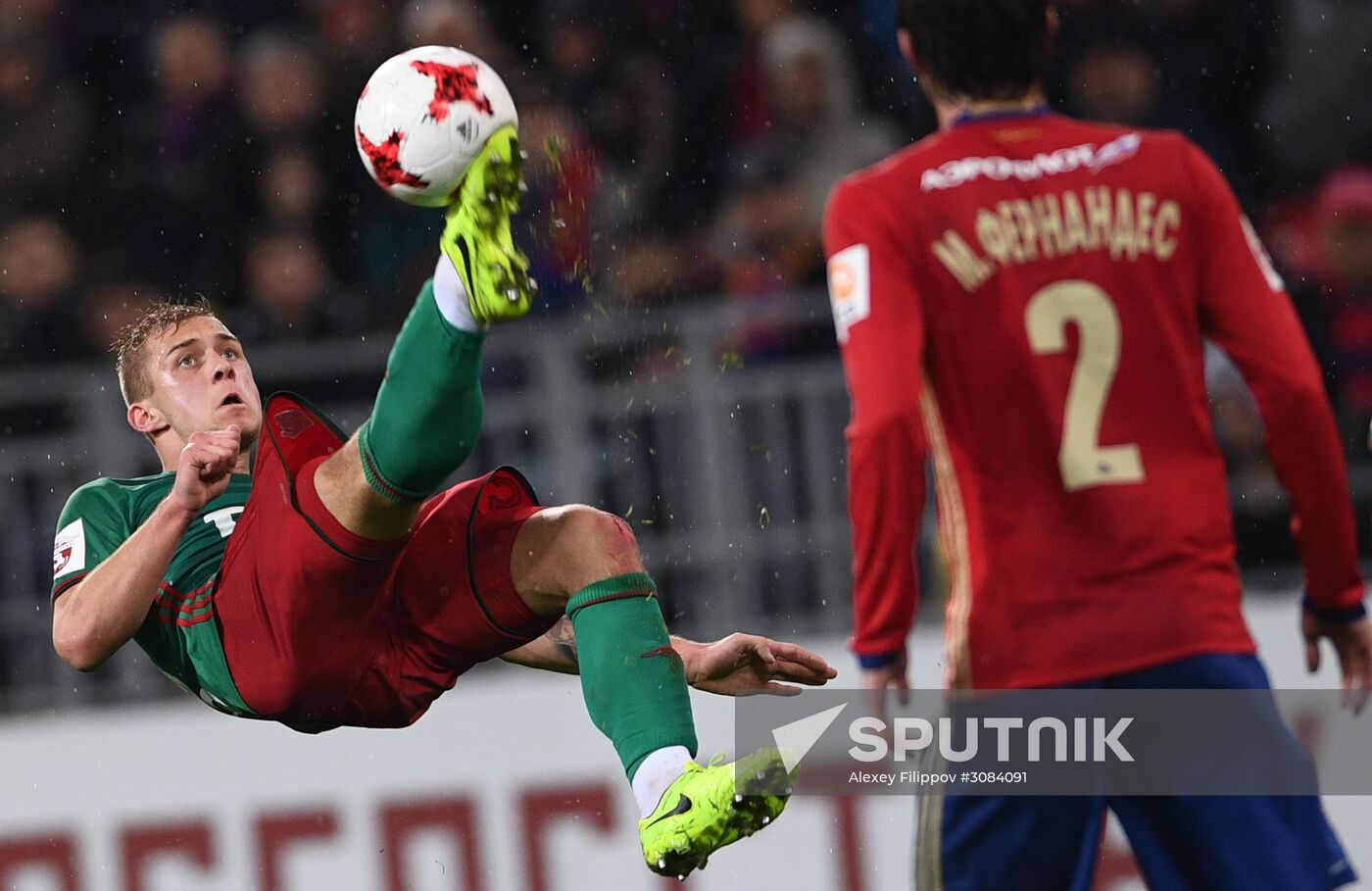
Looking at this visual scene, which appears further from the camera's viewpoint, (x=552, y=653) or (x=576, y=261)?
(x=576, y=261)

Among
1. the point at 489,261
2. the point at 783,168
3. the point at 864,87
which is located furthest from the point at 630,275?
the point at 489,261

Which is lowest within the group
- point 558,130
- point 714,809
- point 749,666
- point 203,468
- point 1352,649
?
point 714,809

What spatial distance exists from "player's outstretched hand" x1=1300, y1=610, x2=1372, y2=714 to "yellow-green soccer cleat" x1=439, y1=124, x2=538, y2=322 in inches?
53.3

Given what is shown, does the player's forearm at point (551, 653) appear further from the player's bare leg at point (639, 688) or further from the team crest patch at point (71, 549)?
the team crest patch at point (71, 549)

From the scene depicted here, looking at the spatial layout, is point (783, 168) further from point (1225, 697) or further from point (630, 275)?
point (1225, 697)

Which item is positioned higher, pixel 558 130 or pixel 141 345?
pixel 558 130

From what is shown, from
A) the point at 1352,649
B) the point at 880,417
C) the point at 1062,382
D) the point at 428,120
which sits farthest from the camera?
the point at 428,120

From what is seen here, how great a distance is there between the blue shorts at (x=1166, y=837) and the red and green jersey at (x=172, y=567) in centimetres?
176

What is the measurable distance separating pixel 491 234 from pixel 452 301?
0.44 ft

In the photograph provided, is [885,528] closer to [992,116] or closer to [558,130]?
[992,116]

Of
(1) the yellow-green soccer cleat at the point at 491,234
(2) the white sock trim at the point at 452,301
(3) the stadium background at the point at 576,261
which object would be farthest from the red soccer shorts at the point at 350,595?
(3) the stadium background at the point at 576,261

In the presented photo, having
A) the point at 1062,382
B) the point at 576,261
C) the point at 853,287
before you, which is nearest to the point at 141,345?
the point at 853,287

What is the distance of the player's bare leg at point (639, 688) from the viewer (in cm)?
336

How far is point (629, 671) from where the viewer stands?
141 inches
